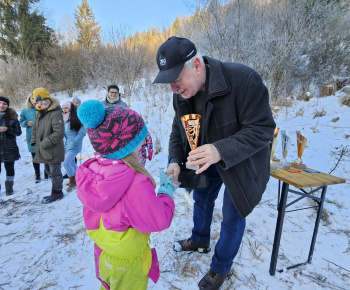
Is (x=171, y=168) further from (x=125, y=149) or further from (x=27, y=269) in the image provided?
(x=27, y=269)

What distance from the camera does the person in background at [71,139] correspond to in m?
4.09

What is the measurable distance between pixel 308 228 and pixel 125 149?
2861 millimetres

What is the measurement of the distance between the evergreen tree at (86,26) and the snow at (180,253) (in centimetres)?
2229

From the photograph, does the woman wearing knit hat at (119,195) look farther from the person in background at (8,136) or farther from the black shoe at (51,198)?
the person in background at (8,136)

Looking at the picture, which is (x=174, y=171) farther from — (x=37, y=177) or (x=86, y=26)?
(x=86, y=26)

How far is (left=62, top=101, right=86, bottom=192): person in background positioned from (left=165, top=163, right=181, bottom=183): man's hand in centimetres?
319

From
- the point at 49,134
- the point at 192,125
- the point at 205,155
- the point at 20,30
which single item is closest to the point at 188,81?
the point at 192,125

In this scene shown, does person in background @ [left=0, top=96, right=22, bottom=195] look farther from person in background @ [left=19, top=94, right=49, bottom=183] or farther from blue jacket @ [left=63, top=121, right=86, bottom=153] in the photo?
blue jacket @ [left=63, top=121, right=86, bottom=153]

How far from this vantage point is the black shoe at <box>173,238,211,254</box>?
2.26m

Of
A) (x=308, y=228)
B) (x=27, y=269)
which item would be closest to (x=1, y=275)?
(x=27, y=269)

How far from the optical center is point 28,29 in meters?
16.9

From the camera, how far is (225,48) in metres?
6.79

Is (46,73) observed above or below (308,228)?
above

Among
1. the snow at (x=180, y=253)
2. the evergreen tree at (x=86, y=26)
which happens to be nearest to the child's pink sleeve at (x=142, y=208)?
the snow at (x=180, y=253)
